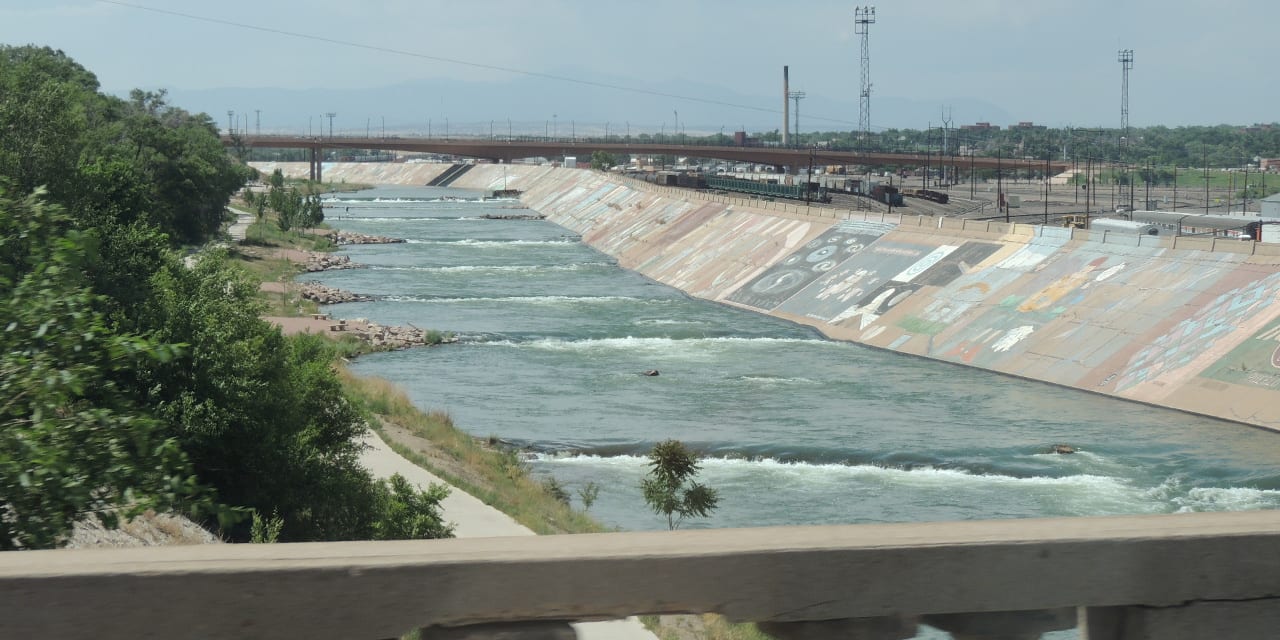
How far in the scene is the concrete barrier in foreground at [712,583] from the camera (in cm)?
475

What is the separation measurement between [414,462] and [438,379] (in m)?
18.8

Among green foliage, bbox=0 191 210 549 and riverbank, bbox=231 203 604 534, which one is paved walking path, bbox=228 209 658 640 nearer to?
riverbank, bbox=231 203 604 534

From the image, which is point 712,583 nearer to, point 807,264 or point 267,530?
point 267,530

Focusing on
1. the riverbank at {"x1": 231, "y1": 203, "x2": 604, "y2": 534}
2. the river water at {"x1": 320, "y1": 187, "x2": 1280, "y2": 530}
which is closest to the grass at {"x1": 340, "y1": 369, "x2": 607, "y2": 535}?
the riverbank at {"x1": 231, "y1": 203, "x2": 604, "y2": 534}

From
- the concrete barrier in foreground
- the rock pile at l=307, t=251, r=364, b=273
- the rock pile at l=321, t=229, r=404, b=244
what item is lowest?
the rock pile at l=307, t=251, r=364, b=273

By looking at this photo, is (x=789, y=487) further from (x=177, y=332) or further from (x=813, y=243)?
(x=813, y=243)

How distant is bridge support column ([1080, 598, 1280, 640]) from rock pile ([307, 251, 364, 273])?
98.3 m

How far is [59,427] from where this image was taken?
9.34 m

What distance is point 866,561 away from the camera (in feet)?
16.8

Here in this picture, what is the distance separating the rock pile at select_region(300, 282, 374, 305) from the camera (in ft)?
265

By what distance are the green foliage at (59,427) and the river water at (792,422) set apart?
24.6 meters

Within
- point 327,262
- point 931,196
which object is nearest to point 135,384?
point 327,262

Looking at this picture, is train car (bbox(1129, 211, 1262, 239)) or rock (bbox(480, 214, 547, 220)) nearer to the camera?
train car (bbox(1129, 211, 1262, 239))

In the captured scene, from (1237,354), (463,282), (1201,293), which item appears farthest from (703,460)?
(463,282)
